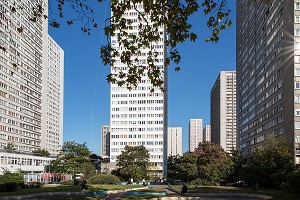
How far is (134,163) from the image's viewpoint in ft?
332

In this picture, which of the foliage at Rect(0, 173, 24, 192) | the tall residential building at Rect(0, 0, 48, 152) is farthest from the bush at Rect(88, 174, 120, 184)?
the tall residential building at Rect(0, 0, 48, 152)

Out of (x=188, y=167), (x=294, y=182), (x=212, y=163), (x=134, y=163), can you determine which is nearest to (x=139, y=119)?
(x=134, y=163)

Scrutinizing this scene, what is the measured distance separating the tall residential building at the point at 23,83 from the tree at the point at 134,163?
37.2 metres

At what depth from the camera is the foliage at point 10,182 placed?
155 ft

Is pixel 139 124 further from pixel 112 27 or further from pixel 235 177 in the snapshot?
pixel 112 27

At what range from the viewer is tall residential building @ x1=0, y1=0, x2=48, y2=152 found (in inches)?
4449

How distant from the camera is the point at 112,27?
31.8ft

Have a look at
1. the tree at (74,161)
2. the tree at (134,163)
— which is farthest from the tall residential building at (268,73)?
the tree at (74,161)

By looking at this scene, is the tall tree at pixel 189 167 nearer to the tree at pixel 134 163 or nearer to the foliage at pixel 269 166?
the tree at pixel 134 163

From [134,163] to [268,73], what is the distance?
40573mm

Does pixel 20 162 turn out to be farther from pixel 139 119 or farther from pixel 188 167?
pixel 139 119

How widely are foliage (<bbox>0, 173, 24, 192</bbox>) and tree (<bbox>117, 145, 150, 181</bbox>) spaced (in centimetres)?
4585

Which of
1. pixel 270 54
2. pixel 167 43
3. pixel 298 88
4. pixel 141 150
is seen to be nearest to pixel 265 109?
pixel 270 54

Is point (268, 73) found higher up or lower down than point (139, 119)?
higher up
